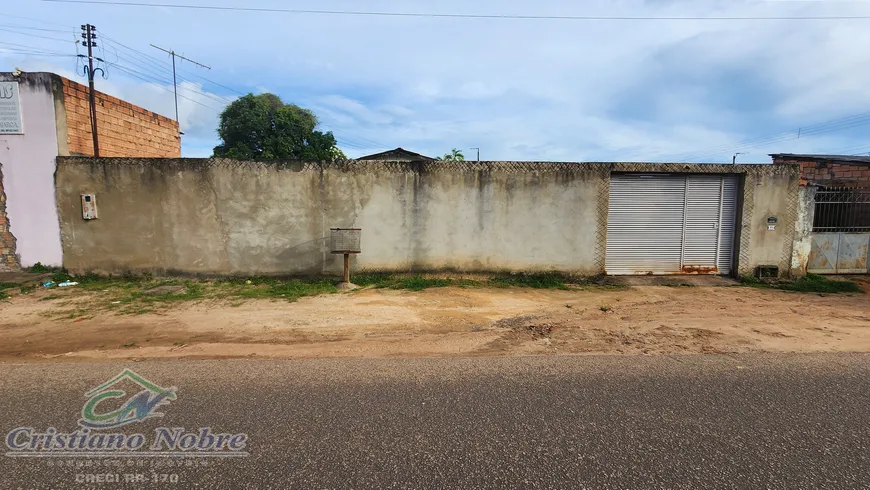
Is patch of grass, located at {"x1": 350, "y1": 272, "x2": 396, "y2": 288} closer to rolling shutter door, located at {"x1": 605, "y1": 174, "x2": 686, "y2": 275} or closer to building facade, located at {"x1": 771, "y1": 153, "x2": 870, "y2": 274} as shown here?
rolling shutter door, located at {"x1": 605, "y1": 174, "x2": 686, "y2": 275}

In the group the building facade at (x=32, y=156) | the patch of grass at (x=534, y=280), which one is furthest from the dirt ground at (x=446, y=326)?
the building facade at (x=32, y=156)

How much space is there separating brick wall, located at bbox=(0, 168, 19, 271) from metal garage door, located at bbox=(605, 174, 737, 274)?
12240 millimetres

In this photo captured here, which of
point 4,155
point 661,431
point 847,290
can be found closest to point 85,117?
point 4,155

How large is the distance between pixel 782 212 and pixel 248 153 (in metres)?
31.5

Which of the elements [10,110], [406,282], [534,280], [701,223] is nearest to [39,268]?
[10,110]

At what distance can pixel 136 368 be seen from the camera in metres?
4.12

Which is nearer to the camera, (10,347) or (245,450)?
(245,450)

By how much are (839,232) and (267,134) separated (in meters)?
32.7

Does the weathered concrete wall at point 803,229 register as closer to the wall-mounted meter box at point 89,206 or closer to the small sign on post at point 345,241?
the small sign on post at point 345,241

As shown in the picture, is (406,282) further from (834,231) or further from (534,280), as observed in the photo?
(834,231)

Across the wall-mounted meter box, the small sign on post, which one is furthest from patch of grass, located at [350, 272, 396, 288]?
the wall-mounted meter box

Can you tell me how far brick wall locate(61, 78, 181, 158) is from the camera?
27.9ft

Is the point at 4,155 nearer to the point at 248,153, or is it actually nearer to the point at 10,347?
the point at 10,347

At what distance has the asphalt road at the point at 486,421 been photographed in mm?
2422
